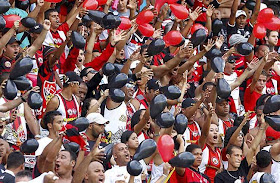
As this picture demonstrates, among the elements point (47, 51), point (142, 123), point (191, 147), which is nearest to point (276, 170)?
point (191, 147)

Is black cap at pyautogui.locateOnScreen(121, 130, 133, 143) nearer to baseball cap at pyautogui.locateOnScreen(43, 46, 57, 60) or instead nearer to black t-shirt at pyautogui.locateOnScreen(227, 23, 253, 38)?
baseball cap at pyautogui.locateOnScreen(43, 46, 57, 60)

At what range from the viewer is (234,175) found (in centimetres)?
973

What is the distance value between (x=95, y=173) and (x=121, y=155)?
2.11 feet

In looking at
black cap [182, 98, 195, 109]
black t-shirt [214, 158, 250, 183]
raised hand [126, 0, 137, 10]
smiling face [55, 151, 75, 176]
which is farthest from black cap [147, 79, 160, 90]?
smiling face [55, 151, 75, 176]

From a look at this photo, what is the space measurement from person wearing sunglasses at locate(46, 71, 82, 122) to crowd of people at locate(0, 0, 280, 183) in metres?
0.01

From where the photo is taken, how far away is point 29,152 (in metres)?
8.43

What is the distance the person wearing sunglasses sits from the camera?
391 inches

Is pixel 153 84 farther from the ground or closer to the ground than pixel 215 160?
farther from the ground

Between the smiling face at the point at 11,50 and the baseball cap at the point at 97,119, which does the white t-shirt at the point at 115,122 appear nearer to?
the baseball cap at the point at 97,119

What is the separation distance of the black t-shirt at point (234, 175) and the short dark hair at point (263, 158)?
0.16 meters

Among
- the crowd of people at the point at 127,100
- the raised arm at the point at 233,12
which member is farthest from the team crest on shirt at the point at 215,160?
the raised arm at the point at 233,12

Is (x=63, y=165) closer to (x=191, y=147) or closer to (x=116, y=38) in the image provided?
(x=191, y=147)

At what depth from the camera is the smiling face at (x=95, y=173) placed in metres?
8.54

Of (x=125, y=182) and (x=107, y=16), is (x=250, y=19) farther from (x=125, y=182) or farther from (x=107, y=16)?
(x=125, y=182)
